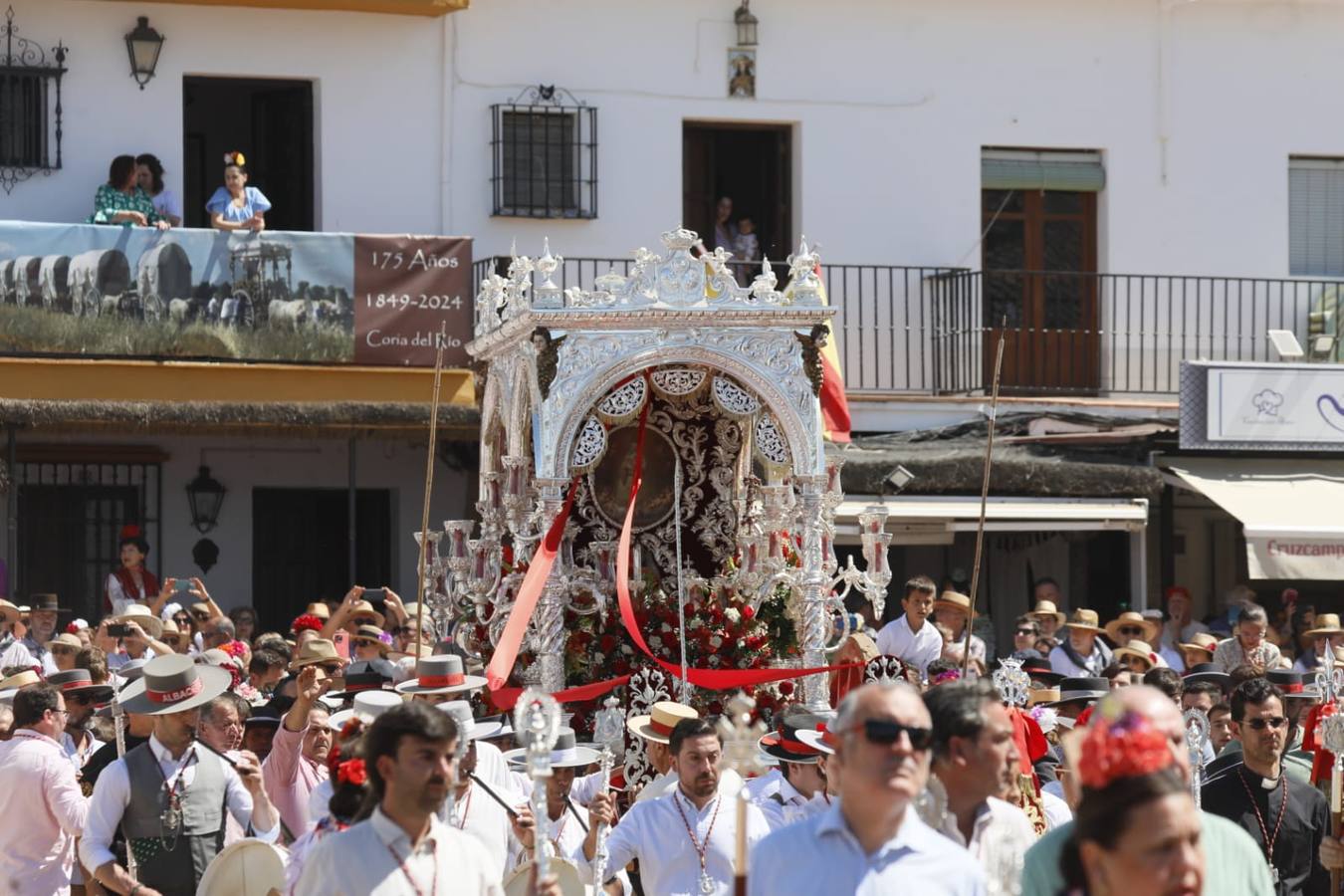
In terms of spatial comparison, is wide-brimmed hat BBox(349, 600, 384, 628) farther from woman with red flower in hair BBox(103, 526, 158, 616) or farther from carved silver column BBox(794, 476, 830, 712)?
carved silver column BBox(794, 476, 830, 712)

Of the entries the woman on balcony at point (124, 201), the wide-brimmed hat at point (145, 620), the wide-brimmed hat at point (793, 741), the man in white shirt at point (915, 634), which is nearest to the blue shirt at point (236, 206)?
the woman on balcony at point (124, 201)

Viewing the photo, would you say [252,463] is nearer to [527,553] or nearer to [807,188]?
[807,188]

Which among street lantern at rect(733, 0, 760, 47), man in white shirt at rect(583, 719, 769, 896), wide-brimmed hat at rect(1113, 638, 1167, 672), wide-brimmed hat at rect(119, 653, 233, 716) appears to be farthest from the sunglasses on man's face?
street lantern at rect(733, 0, 760, 47)

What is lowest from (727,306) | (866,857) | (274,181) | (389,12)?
(866,857)

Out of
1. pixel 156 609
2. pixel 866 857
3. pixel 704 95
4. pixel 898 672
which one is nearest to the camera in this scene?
pixel 866 857

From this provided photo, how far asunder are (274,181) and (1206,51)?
29.4 feet

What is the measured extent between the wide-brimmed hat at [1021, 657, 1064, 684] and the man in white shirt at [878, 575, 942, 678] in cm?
58

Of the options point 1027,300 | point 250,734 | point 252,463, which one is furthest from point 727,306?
point 1027,300

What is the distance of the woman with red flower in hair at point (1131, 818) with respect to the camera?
15.6ft

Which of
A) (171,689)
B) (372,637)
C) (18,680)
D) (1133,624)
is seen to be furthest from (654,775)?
(1133,624)

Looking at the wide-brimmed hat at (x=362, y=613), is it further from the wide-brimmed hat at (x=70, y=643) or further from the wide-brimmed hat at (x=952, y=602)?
the wide-brimmed hat at (x=952, y=602)

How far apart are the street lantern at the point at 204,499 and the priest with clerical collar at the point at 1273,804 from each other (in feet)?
41.2

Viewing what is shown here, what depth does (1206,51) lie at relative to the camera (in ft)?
75.0

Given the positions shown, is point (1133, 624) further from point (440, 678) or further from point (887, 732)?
point (887, 732)
